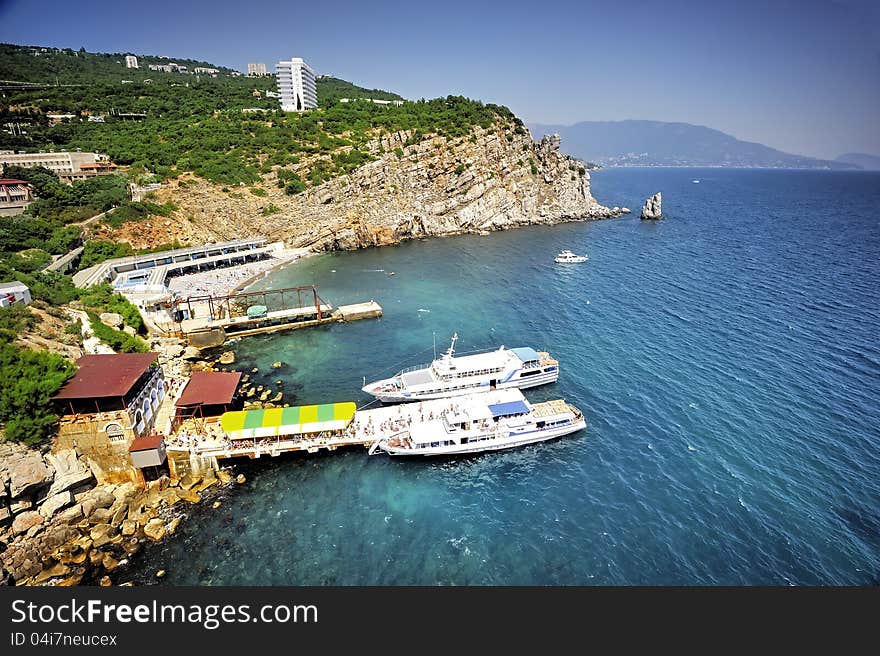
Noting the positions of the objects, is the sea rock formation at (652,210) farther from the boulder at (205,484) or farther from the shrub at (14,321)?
the shrub at (14,321)

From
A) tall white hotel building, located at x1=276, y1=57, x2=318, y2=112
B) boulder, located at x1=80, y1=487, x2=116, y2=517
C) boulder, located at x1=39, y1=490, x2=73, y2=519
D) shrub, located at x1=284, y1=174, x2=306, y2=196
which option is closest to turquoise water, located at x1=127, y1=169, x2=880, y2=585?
boulder, located at x1=80, y1=487, x2=116, y2=517

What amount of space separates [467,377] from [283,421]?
20282 millimetres

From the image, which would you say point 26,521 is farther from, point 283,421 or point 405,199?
point 405,199

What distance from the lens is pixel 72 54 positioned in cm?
19838

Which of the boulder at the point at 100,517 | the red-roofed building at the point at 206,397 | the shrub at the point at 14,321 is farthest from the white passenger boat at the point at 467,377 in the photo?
the shrub at the point at 14,321

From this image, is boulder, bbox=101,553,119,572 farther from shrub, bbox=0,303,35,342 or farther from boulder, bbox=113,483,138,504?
shrub, bbox=0,303,35,342

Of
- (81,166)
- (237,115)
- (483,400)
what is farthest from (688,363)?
(237,115)

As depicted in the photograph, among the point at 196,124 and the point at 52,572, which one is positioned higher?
the point at 196,124

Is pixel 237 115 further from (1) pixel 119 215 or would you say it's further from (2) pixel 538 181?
(2) pixel 538 181

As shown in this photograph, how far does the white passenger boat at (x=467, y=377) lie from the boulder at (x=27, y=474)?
2735 cm

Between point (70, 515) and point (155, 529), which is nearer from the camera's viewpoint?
point (155, 529)

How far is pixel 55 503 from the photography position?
34688 mm

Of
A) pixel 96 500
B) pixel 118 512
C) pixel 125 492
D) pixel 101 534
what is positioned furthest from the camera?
pixel 125 492

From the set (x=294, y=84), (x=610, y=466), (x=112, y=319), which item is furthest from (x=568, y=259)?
(x=294, y=84)
